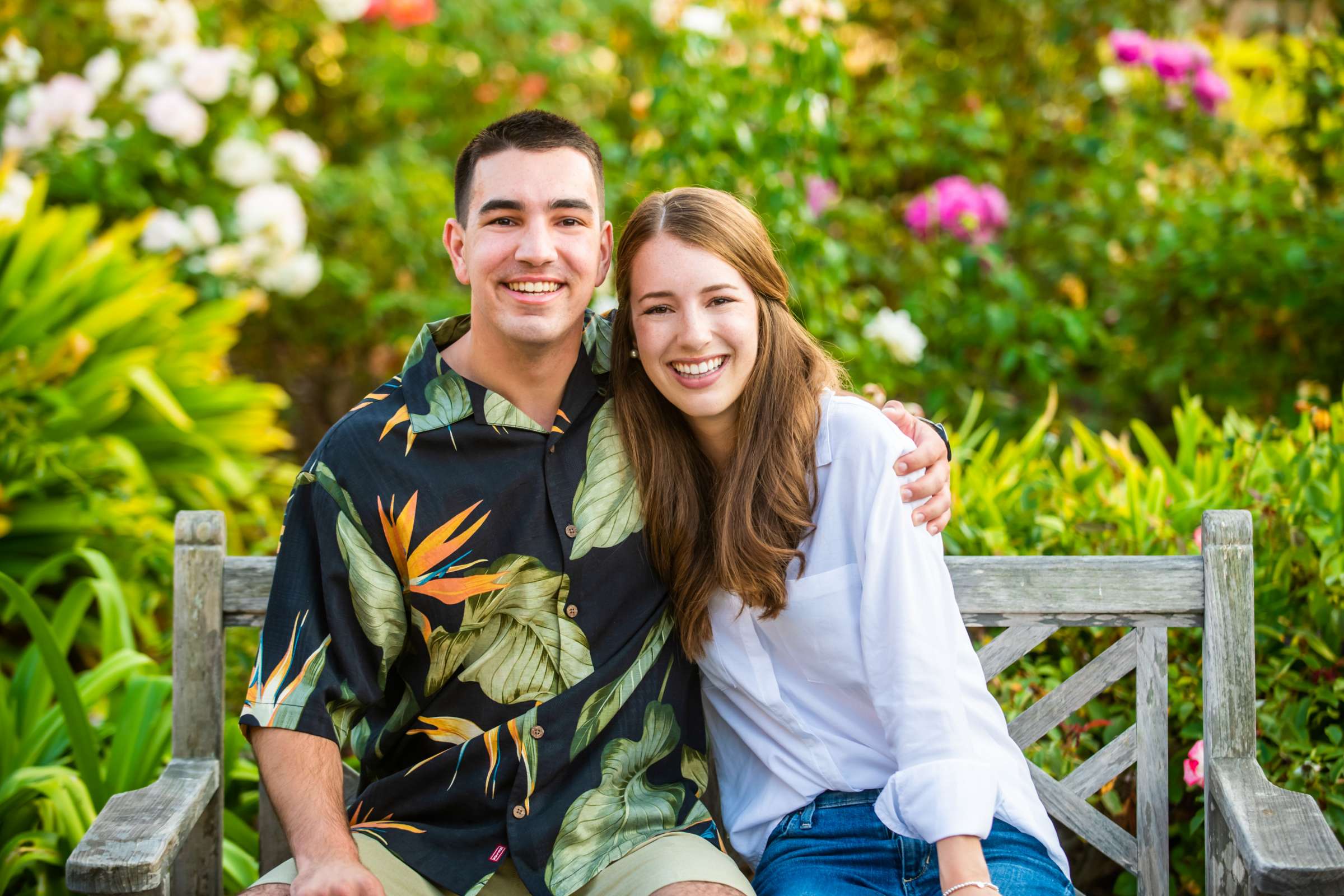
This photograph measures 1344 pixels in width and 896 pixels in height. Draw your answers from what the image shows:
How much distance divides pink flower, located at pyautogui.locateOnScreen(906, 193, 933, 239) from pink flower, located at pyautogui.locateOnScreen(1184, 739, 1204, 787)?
2608 mm

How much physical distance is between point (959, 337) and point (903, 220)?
90 cm

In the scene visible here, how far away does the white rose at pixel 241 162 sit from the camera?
5082 millimetres

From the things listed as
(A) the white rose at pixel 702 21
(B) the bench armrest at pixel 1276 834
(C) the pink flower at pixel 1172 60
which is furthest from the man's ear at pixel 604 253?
(C) the pink flower at pixel 1172 60

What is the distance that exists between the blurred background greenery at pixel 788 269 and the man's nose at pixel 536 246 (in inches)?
49.1

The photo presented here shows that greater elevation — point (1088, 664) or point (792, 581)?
point (792, 581)

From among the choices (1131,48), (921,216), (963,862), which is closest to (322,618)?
(963,862)

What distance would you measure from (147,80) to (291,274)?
100 cm

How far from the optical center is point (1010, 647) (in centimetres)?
238

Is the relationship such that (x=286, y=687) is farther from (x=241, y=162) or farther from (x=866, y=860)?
(x=241, y=162)

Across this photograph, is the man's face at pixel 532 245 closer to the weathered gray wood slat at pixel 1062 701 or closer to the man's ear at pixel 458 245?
the man's ear at pixel 458 245

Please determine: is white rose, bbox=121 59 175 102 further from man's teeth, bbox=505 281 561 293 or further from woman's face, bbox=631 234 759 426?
woman's face, bbox=631 234 759 426

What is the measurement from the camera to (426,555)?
215 cm

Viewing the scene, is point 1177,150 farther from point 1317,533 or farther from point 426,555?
point 426,555

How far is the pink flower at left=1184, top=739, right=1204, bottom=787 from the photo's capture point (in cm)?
247
